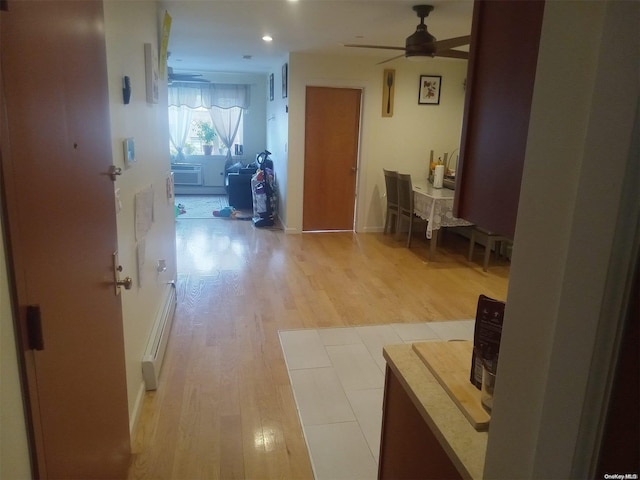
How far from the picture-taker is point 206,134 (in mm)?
8898

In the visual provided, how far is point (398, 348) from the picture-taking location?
1.39m

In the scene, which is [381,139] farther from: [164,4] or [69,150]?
[69,150]

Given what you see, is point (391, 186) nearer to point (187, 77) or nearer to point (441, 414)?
point (187, 77)

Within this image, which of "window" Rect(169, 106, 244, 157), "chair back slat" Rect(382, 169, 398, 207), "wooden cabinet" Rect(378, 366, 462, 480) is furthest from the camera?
"window" Rect(169, 106, 244, 157)

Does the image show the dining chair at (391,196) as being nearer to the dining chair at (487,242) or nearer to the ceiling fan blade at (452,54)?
the dining chair at (487,242)

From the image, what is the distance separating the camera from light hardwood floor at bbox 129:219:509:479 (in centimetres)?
201

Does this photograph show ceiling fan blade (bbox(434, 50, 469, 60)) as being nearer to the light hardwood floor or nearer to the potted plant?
the light hardwood floor

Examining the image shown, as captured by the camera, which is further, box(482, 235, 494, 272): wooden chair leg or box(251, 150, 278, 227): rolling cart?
box(251, 150, 278, 227): rolling cart

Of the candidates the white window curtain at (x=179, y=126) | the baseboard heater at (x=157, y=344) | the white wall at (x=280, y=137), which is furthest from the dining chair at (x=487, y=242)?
the white window curtain at (x=179, y=126)

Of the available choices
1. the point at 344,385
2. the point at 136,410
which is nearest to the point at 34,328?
the point at 136,410

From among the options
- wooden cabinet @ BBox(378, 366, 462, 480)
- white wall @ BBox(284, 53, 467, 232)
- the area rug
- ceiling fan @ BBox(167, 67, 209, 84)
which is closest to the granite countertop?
wooden cabinet @ BBox(378, 366, 462, 480)

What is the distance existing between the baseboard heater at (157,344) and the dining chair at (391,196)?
131 inches

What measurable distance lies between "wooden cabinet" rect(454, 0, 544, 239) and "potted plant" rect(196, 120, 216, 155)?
857cm

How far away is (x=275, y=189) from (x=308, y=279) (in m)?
2.86
